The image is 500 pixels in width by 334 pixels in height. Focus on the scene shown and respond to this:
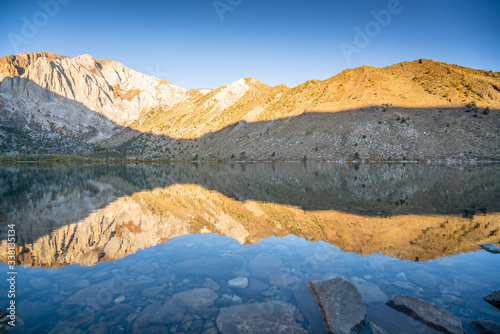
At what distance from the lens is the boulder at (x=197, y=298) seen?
23.6ft

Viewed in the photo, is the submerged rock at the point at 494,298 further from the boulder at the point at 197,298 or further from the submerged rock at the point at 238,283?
the boulder at the point at 197,298

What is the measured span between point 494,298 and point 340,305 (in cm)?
458

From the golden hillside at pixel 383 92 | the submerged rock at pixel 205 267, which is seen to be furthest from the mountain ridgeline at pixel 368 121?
the submerged rock at pixel 205 267

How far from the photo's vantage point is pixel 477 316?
659 cm

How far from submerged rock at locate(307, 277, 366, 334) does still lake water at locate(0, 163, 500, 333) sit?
0.95 feet

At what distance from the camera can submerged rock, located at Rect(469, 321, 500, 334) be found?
19.0ft

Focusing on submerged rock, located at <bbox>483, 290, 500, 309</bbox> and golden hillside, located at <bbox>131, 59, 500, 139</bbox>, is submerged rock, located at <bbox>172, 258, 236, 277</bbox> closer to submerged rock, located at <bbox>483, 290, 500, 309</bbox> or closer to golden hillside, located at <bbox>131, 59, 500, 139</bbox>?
submerged rock, located at <bbox>483, 290, 500, 309</bbox>

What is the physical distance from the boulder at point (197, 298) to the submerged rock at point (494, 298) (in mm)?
7878

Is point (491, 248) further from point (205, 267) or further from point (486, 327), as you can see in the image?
point (205, 267)

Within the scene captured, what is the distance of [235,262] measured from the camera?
34.9ft

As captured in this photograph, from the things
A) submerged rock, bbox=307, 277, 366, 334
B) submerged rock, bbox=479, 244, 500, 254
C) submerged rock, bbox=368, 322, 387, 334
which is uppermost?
submerged rock, bbox=479, 244, 500, 254

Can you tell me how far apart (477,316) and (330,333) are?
4089mm

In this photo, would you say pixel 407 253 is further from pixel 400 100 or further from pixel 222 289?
pixel 400 100

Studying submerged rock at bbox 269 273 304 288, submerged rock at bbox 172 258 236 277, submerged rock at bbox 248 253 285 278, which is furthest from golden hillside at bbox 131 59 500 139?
submerged rock at bbox 269 273 304 288
